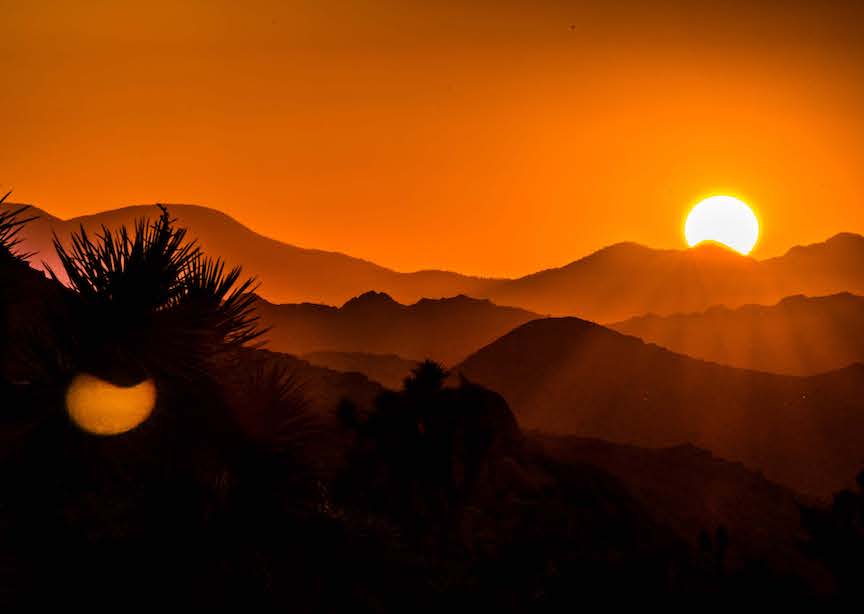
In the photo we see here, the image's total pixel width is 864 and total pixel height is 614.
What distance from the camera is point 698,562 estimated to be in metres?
26.6

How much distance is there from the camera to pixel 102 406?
8.23m

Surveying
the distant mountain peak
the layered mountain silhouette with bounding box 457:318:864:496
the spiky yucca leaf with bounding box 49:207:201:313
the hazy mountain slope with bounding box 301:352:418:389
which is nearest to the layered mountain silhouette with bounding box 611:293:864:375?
the layered mountain silhouette with bounding box 457:318:864:496

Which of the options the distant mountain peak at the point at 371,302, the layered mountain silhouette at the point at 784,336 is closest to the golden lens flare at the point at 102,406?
the layered mountain silhouette at the point at 784,336

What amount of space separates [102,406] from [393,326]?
139 meters

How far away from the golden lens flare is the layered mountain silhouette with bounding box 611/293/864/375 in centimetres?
10307

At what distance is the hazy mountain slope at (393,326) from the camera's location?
139250 mm

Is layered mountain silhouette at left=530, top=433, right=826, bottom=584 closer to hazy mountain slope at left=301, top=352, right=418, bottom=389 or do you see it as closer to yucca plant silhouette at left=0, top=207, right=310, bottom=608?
yucca plant silhouette at left=0, top=207, right=310, bottom=608

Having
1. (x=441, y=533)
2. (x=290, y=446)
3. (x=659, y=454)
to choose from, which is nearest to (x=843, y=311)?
(x=659, y=454)

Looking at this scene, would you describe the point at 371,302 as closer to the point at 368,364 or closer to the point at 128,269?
the point at 368,364

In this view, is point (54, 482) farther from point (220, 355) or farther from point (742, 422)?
point (742, 422)

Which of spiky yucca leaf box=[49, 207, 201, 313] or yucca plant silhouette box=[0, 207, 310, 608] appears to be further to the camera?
spiky yucca leaf box=[49, 207, 201, 313]

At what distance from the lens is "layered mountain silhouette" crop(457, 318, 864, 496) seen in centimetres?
6256

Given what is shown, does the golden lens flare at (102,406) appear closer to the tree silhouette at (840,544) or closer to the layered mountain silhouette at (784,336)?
the tree silhouette at (840,544)

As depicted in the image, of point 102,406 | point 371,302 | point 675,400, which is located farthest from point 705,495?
point 371,302
